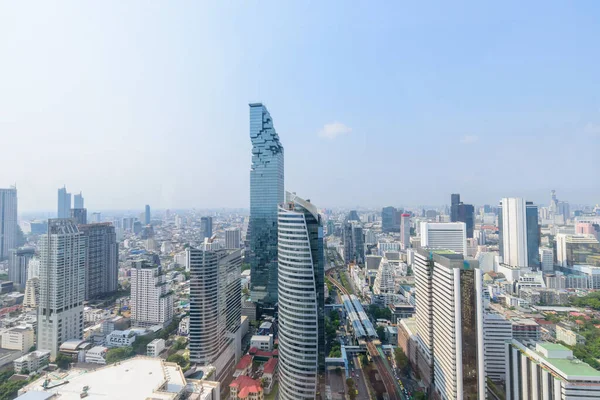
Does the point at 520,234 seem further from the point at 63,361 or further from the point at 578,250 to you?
the point at 63,361

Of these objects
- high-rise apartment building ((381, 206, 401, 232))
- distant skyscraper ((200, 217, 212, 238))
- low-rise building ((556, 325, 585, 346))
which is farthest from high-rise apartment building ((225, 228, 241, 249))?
high-rise apartment building ((381, 206, 401, 232))

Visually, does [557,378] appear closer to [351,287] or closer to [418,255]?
[418,255]

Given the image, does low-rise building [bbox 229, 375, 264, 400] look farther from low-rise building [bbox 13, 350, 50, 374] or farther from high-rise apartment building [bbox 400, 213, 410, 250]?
high-rise apartment building [bbox 400, 213, 410, 250]

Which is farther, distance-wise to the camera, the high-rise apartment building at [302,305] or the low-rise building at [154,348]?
the low-rise building at [154,348]

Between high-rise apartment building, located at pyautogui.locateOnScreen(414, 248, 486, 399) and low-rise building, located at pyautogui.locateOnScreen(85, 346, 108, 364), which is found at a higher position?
high-rise apartment building, located at pyautogui.locateOnScreen(414, 248, 486, 399)

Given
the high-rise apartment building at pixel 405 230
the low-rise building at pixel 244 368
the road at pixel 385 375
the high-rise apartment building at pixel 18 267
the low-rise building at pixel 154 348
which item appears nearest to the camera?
the road at pixel 385 375

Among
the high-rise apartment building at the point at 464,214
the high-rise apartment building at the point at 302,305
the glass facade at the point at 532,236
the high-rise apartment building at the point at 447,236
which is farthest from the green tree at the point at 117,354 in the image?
the high-rise apartment building at the point at 464,214

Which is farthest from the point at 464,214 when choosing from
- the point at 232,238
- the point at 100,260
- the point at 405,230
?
the point at 100,260

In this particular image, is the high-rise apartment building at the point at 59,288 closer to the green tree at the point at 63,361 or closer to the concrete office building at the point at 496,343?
the green tree at the point at 63,361
